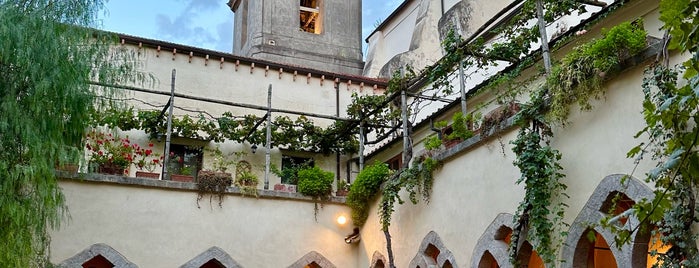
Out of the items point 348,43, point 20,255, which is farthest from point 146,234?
point 348,43

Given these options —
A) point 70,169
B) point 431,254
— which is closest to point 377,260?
point 431,254

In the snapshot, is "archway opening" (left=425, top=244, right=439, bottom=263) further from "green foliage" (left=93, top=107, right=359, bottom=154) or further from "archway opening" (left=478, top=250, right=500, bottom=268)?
"green foliage" (left=93, top=107, right=359, bottom=154)

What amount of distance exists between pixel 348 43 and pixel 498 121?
1486 cm

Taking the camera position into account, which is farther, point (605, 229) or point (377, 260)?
point (377, 260)

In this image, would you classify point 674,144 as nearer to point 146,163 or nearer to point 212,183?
point 212,183

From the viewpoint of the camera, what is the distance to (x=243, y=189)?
13.1 metres

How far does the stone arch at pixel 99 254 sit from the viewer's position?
455 inches

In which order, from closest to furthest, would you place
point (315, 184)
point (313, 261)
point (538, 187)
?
point (538, 187), point (313, 261), point (315, 184)

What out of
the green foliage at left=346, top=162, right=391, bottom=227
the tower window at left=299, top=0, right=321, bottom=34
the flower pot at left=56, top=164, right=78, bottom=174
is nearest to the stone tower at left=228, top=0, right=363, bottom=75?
the tower window at left=299, top=0, right=321, bottom=34

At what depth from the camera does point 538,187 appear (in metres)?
8.20

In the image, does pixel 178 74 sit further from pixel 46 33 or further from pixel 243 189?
pixel 46 33

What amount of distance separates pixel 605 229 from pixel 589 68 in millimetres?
1799

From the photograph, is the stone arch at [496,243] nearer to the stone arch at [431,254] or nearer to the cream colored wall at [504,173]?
the cream colored wall at [504,173]

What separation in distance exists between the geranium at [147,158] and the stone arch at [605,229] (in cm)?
867
